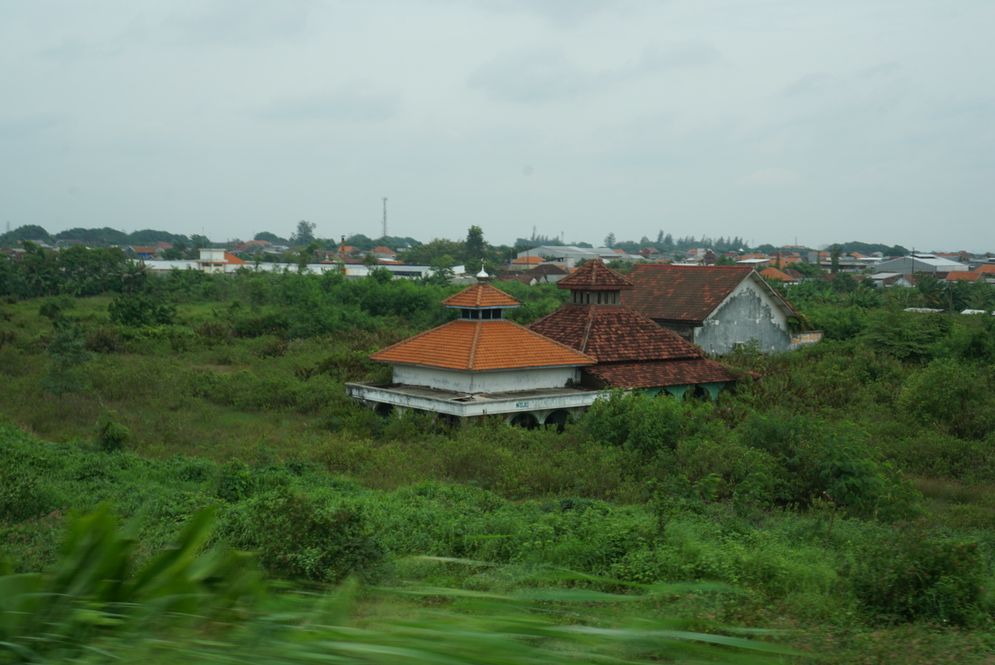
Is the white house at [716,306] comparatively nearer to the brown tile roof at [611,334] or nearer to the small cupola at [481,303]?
the brown tile roof at [611,334]

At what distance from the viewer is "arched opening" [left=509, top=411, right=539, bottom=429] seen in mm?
17750

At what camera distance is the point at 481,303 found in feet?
62.1

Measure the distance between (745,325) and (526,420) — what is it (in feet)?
34.1

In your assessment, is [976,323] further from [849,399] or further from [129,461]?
[129,461]

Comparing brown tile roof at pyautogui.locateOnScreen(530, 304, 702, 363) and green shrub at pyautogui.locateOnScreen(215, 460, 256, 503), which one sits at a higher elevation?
brown tile roof at pyautogui.locateOnScreen(530, 304, 702, 363)

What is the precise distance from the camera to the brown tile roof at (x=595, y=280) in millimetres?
20672

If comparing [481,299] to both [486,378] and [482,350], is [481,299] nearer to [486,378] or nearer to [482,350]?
[482,350]

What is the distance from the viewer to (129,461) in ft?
45.1

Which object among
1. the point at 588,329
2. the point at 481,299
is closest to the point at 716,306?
the point at 588,329

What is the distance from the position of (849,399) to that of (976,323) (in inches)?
279

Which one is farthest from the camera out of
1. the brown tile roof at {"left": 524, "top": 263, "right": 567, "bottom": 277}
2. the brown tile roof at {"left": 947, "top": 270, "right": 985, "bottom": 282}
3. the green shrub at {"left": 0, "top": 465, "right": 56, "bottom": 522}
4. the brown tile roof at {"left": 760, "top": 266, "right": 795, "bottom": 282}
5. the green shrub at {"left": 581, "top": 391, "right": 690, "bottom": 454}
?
the brown tile roof at {"left": 524, "top": 263, "right": 567, "bottom": 277}

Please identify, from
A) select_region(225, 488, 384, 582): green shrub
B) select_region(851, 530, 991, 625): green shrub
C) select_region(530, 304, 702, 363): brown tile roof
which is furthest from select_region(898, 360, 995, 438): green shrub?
select_region(225, 488, 384, 582): green shrub

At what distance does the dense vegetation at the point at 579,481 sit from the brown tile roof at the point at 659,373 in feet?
2.15

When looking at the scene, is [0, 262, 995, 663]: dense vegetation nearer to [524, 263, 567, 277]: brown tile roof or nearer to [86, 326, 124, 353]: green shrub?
[86, 326, 124, 353]: green shrub
